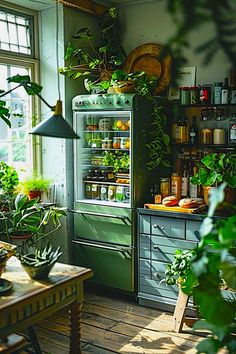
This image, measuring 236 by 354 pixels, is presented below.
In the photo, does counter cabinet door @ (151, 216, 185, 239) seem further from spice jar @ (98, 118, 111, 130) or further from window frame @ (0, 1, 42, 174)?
window frame @ (0, 1, 42, 174)

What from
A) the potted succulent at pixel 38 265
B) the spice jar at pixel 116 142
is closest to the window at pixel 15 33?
the spice jar at pixel 116 142

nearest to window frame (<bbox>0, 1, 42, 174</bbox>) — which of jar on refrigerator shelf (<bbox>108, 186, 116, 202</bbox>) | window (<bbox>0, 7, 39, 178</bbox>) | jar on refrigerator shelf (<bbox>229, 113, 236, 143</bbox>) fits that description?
window (<bbox>0, 7, 39, 178</bbox>)

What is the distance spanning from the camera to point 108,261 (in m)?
3.85

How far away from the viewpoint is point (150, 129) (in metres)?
3.77

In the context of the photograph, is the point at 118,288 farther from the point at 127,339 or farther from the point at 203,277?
the point at 203,277

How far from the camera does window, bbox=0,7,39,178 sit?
12.5 ft

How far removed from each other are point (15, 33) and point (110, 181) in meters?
1.54

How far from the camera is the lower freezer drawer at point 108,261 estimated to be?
3.73m

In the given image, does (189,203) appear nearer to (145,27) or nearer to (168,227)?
(168,227)

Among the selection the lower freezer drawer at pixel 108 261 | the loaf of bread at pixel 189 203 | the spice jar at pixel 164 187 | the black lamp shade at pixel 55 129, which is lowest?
the lower freezer drawer at pixel 108 261

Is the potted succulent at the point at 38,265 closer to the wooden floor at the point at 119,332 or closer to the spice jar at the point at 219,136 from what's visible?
the wooden floor at the point at 119,332

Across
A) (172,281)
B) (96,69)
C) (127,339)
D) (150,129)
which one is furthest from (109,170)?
(127,339)

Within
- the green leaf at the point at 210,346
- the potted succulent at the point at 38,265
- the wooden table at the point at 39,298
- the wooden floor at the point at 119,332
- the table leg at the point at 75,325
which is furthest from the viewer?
the wooden floor at the point at 119,332

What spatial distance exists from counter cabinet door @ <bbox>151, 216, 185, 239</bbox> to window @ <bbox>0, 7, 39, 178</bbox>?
50.8 inches
